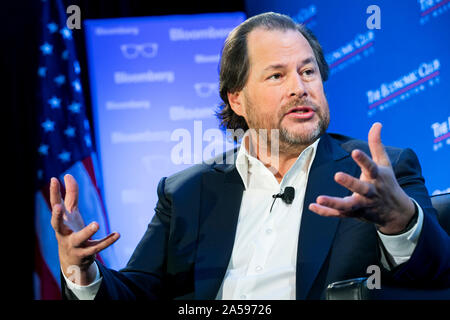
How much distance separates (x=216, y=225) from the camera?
186 cm

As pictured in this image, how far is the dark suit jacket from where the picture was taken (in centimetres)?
144

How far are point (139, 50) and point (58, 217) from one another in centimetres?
271

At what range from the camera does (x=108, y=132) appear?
389 cm

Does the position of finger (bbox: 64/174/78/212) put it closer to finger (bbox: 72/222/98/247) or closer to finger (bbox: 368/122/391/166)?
finger (bbox: 72/222/98/247)

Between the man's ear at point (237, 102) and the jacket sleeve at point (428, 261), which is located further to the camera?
the man's ear at point (237, 102)

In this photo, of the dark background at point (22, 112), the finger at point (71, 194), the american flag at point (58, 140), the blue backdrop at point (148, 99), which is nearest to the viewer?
the finger at point (71, 194)

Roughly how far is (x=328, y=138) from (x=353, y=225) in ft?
1.44

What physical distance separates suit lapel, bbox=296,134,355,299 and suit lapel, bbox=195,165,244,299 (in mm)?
269

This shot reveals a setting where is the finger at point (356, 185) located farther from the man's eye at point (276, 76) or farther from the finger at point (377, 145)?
the man's eye at point (276, 76)

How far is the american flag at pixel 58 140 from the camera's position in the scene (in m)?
3.58

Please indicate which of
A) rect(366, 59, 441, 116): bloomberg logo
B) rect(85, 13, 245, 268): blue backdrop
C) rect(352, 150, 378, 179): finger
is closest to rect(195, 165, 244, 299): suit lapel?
rect(352, 150, 378, 179): finger

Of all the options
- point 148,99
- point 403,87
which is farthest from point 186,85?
point 403,87

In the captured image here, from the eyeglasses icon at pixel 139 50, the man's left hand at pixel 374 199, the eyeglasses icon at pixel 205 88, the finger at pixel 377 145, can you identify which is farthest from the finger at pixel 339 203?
the eyeglasses icon at pixel 139 50

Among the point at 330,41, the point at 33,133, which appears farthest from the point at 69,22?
the point at 330,41
